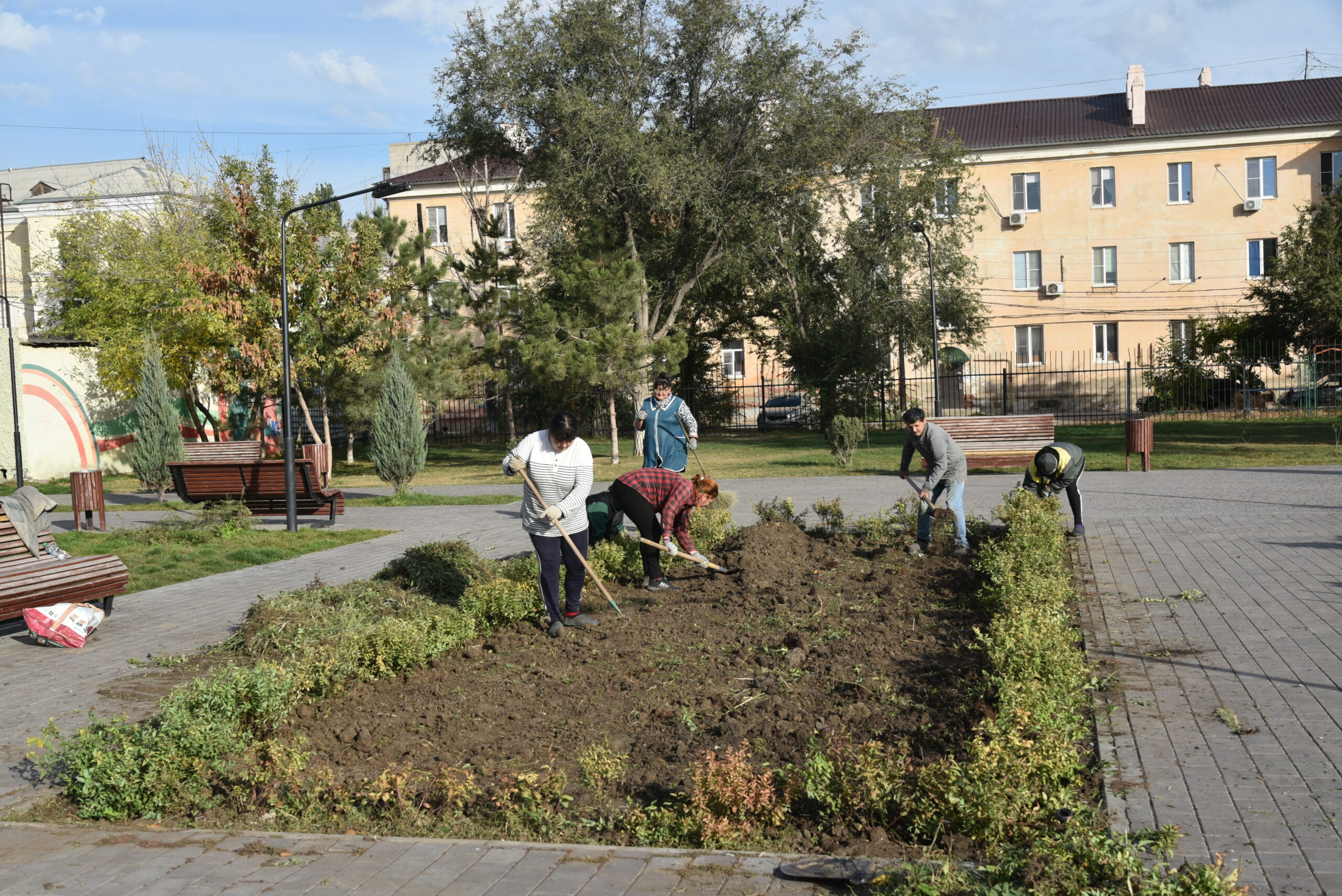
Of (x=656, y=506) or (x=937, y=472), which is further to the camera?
(x=937, y=472)

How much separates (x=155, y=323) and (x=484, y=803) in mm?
23584

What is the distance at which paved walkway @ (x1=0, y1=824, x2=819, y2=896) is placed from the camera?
3438 mm

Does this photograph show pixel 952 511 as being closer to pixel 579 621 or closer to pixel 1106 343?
pixel 579 621

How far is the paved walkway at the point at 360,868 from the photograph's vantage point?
344 cm

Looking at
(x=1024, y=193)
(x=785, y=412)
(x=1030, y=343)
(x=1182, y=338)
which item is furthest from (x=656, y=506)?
(x=1024, y=193)

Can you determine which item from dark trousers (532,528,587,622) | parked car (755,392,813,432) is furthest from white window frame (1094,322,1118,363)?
dark trousers (532,528,587,622)

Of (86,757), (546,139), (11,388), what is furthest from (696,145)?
(86,757)

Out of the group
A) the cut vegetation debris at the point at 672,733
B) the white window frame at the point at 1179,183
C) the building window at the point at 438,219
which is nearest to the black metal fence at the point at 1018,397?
the white window frame at the point at 1179,183

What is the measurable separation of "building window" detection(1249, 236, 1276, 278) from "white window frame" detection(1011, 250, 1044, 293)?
7551 millimetres

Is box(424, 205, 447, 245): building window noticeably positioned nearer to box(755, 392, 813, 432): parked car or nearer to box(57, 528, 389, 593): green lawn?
box(755, 392, 813, 432): parked car

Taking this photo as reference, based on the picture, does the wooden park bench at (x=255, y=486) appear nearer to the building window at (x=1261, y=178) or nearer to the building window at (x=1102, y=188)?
the building window at (x=1102, y=188)

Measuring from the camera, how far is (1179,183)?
39750 millimetres

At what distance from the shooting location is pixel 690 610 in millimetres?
7551

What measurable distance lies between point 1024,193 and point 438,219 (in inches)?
967
